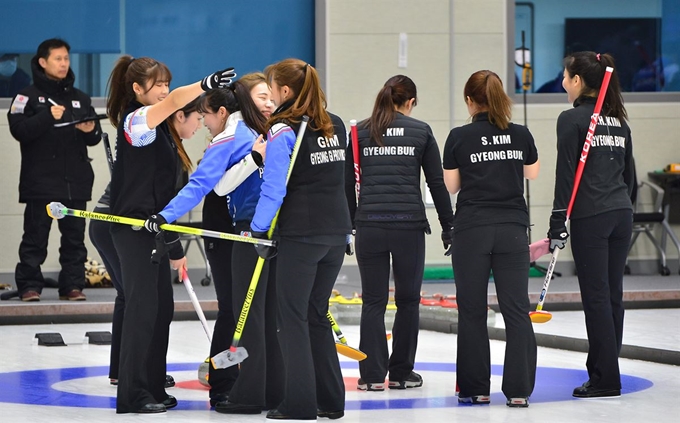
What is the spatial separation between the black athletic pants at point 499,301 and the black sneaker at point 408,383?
0.55 m

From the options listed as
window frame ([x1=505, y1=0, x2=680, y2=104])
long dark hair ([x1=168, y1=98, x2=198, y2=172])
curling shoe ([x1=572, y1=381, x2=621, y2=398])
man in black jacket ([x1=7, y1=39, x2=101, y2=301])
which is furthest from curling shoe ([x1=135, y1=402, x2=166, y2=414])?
window frame ([x1=505, y1=0, x2=680, y2=104])

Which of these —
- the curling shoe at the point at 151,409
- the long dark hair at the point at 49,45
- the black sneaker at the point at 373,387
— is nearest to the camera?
the curling shoe at the point at 151,409

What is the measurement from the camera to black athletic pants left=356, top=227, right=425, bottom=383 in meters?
6.48

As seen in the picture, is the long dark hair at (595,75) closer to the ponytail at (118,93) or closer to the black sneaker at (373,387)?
the black sneaker at (373,387)

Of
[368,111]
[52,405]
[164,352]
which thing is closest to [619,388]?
[164,352]

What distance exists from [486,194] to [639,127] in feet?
23.8

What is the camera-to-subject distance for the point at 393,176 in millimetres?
6520

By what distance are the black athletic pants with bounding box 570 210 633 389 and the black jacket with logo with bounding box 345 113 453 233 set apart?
0.90 metres

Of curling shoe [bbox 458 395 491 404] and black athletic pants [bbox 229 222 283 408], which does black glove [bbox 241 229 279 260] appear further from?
curling shoe [bbox 458 395 491 404]

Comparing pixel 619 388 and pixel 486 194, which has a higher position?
pixel 486 194

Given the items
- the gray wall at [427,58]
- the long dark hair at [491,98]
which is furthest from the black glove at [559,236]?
the gray wall at [427,58]

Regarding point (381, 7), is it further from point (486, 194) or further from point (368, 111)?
point (486, 194)

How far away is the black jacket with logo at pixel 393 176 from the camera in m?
6.49

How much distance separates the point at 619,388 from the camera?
612 centimetres
